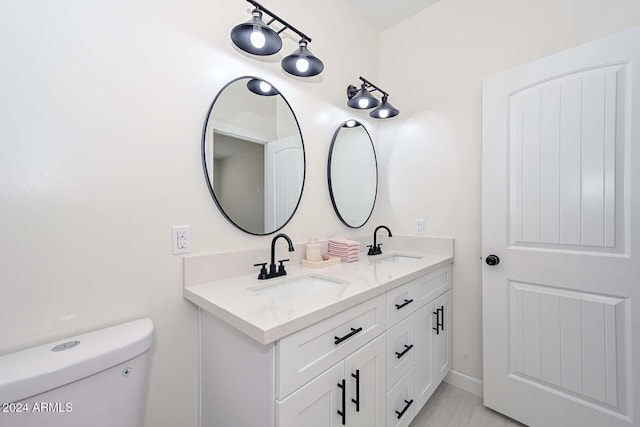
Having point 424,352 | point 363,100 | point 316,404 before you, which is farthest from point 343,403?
point 363,100

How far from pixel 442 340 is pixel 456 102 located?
1.69 metres

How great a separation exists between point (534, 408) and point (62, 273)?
235 centimetres

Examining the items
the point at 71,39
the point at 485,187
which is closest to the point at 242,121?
the point at 71,39

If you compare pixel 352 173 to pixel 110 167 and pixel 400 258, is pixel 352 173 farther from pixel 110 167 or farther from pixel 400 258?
pixel 110 167

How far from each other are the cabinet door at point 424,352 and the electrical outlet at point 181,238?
4.11ft

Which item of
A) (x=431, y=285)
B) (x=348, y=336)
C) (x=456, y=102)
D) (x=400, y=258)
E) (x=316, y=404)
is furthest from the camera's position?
(x=400, y=258)

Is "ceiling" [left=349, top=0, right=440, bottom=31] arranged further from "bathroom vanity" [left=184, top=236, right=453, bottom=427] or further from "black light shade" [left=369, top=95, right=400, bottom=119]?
"bathroom vanity" [left=184, top=236, right=453, bottom=427]

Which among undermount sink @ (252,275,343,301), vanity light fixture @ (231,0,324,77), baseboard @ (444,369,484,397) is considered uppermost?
vanity light fixture @ (231,0,324,77)

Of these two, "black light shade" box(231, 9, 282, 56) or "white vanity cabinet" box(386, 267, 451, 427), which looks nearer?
"black light shade" box(231, 9, 282, 56)

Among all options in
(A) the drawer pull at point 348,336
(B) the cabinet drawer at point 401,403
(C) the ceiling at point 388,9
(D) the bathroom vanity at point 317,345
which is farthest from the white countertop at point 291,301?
(C) the ceiling at point 388,9

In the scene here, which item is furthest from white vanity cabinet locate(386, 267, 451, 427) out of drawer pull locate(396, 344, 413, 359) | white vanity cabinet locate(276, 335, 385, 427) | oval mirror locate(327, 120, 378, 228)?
oval mirror locate(327, 120, 378, 228)

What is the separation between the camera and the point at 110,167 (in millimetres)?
969

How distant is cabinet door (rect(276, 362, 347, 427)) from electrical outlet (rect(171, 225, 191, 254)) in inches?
28.5

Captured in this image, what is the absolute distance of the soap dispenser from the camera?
160cm
